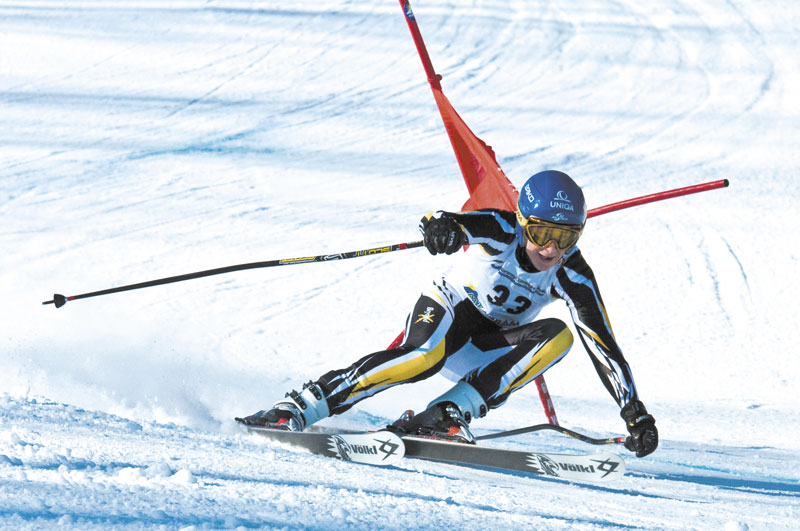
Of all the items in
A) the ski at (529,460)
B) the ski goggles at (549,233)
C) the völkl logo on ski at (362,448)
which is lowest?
the ski at (529,460)

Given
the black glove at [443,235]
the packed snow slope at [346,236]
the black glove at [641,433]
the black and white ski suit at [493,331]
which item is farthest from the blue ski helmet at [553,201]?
the packed snow slope at [346,236]

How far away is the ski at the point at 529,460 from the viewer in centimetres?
330

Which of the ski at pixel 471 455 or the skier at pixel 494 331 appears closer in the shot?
the ski at pixel 471 455

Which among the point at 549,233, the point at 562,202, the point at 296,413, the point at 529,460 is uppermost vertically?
the point at 562,202

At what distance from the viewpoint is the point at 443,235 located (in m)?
3.28

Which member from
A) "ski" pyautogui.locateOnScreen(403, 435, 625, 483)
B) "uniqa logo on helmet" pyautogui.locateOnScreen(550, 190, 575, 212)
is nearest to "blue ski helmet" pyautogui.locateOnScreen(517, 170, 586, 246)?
"uniqa logo on helmet" pyautogui.locateOnScreen(550, 190, 575, 212)

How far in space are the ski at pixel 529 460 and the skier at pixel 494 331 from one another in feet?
0.39

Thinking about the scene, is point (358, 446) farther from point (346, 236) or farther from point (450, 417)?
→ point (346, 236)

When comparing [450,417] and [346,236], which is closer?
[450,417]

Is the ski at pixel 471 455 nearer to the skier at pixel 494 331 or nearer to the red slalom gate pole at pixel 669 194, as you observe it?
the skier at pixel 494 331

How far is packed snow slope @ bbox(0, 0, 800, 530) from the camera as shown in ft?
9.50

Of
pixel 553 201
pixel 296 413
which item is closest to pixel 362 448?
pixel 296 413

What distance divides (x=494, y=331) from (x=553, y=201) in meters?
0.67

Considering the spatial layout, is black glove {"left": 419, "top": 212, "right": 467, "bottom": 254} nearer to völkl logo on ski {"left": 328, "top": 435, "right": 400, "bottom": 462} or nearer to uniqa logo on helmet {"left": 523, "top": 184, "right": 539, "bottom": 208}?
uniqa logo on helmet {"left": 523, "top": 184, "right": 539, "bottom": 208}
